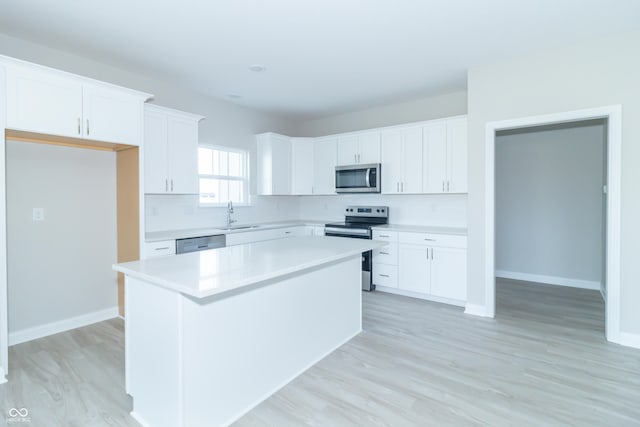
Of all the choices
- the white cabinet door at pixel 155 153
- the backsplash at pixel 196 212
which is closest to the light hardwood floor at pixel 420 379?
the backsplash at pixel 196 212

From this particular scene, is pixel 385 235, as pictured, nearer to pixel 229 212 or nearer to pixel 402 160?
pixel 402 160

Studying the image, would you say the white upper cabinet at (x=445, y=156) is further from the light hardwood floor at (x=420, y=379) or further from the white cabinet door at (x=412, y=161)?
the light hardwood floor at (x=420, y=379)

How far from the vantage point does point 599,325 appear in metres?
3.36

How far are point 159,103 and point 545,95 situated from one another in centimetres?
416

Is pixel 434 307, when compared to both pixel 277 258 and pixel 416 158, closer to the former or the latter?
pixel 416 158

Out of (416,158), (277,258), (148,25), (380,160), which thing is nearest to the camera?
(277,258)

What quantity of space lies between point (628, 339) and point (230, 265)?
11.2 ft

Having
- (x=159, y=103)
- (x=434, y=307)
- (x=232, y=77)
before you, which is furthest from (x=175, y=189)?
(x=434, y=307)

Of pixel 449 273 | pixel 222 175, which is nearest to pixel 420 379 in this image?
pixel 449 273

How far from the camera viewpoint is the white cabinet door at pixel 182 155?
3.79 meters

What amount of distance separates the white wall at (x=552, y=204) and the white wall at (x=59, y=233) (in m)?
5.48

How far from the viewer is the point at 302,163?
18.1 feet

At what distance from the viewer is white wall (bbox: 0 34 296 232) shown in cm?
311


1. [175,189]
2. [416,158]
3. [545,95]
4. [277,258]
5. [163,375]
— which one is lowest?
[163,375]
